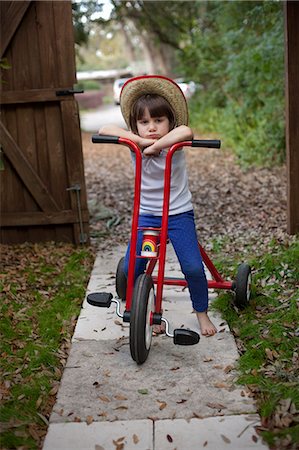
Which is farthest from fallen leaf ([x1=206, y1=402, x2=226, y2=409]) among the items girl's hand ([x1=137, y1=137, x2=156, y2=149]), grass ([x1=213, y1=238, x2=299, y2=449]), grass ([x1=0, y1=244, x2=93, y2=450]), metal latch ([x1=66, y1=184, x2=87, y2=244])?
metal latch ([x1=66, y1=184, x2=87, y2=244])

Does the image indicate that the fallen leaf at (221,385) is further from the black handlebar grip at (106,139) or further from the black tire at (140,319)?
the black handlebar grip at (106,139)

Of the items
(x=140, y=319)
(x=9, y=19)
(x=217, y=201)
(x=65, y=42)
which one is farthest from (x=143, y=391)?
(x=217, y=201)

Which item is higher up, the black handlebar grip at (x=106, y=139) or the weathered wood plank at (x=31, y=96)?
the weathered wood plank at (x=31, y=96)

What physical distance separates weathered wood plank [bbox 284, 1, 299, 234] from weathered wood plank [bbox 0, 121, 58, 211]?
222 cm

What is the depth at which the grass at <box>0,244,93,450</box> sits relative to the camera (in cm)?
319

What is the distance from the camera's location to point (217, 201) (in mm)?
8203

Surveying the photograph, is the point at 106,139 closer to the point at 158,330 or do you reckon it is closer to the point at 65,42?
the point at 158,330

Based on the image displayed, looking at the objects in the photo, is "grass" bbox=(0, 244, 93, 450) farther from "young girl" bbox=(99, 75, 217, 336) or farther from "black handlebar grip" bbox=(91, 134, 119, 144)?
"black handlebar grip" bbox=(91, 134, 119, 144)

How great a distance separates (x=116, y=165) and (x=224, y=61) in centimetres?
408

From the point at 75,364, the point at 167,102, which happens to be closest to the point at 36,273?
the point at 75,364

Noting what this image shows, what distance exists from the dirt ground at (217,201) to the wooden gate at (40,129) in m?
0.58

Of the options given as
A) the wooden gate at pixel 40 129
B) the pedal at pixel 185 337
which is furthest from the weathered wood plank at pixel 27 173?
the pedal at pixel 185 337

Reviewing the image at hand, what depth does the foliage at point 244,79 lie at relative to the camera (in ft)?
31.5

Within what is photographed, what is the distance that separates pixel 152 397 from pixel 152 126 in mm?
1579
